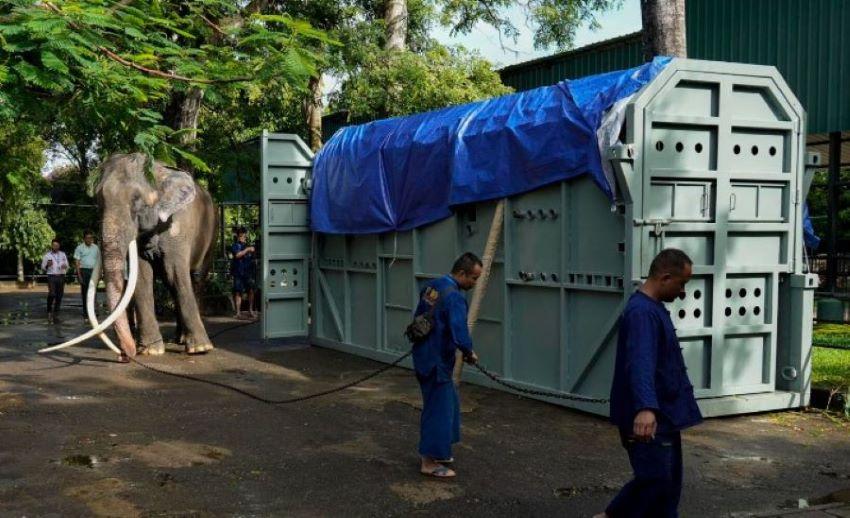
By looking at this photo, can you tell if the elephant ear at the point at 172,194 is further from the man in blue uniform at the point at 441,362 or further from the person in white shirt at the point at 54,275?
the person in white shirt at the point at 54,275

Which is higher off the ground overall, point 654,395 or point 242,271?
point 242,271

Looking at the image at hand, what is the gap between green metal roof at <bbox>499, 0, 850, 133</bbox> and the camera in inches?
614

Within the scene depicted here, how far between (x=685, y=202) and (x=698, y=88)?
1102mm

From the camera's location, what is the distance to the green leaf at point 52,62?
19.5 ft

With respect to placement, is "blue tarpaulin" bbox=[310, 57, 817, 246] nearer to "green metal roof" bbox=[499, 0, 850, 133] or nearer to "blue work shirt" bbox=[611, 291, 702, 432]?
"blue work shirt" bbox=[611, 291, 702, 432]

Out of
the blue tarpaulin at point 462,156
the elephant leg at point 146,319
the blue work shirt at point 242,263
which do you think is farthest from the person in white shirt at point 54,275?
the blue tarpaulin at point 462,156

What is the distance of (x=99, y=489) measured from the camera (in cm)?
652

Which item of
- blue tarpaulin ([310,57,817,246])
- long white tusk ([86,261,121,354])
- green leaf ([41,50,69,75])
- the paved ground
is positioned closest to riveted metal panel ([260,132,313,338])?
blue tarpaulin ([310,57,817,246])

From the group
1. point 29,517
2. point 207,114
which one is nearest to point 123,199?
point 29,517

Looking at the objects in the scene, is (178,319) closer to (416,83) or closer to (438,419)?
(416,83)

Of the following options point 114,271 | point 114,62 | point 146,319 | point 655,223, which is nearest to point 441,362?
point 655,223

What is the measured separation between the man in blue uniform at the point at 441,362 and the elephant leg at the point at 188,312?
287 inches

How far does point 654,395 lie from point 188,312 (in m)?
9.86

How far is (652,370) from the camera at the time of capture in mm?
4734
